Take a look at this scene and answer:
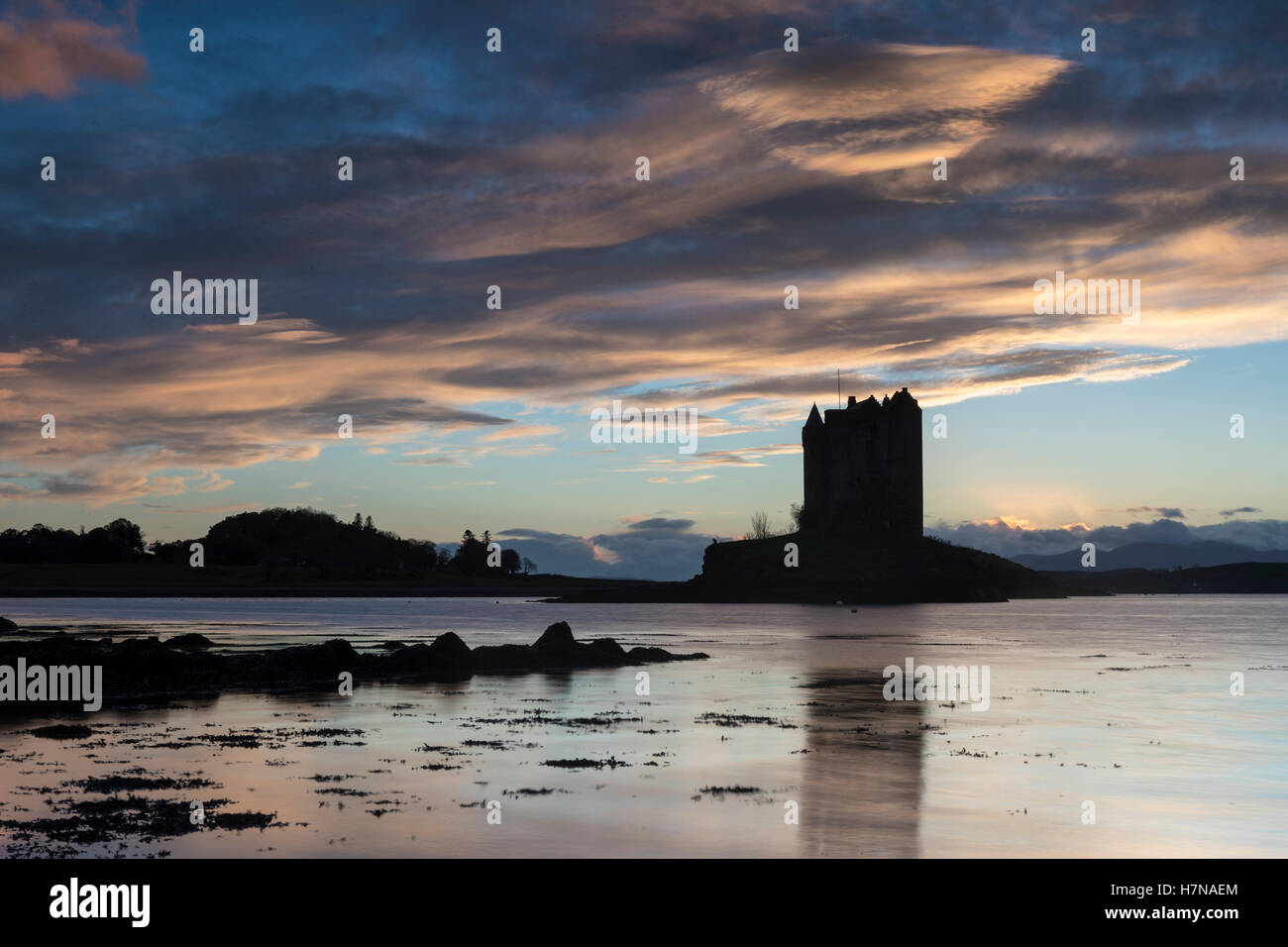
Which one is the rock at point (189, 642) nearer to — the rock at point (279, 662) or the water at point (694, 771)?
the rock at point (279, 662)

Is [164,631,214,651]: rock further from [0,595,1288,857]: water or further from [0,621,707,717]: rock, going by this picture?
[0,595,1288,857]: water

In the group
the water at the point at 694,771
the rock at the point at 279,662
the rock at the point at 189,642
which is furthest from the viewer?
the rock at the point at 189,642

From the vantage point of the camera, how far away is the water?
1886cm

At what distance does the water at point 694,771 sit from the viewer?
1886 centimetres

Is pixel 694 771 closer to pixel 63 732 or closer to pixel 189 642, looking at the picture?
pixel 63 732

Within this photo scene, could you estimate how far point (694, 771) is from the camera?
86.3 ft

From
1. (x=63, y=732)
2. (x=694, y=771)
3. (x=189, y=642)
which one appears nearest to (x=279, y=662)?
(x=63, y=732)

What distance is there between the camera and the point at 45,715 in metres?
36.1

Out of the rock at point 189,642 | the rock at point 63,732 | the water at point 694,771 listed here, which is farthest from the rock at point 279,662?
the rock at point 63,732

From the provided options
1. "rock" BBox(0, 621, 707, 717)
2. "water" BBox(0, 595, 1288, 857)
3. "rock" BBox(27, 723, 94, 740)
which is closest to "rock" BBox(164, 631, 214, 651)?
"rock" BBox(0, 621, 707, 717)

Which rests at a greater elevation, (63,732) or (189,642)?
(63,732)
